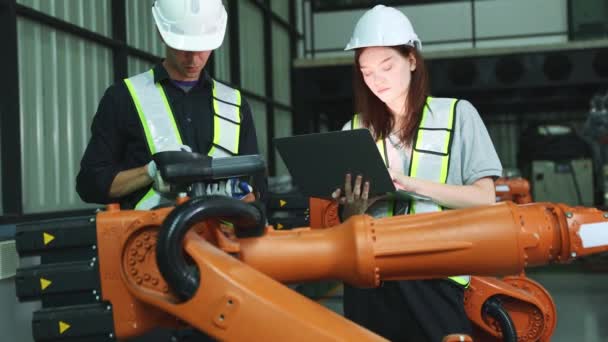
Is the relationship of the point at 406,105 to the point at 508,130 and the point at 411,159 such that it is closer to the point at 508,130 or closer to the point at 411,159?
the point at 411,159

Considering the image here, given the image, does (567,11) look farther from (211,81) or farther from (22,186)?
(211,81)

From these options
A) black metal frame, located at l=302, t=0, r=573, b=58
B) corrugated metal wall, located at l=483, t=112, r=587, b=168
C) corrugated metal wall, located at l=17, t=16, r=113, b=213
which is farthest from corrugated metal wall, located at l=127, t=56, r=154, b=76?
corrugated metal wall, located at l=483, t=112, r=587, b=168

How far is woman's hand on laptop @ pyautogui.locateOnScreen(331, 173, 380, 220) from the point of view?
1938 millimetres

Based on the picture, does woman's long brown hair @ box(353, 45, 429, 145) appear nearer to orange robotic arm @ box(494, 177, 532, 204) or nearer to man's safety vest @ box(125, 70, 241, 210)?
man's safety vest @ box(125, 70, 241, 210)

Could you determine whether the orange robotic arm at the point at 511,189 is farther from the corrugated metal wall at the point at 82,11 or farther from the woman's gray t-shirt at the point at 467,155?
the woman's gray t-shirt at the point at 467,155

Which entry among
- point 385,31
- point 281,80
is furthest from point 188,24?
point 281,80

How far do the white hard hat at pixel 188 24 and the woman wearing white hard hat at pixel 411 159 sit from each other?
431mm

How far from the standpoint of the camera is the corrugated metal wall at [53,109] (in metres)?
5.60

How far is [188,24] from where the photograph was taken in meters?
2.12

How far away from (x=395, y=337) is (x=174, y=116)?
0.96m

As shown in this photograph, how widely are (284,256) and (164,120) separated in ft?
3.87

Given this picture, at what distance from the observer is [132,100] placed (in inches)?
88.2

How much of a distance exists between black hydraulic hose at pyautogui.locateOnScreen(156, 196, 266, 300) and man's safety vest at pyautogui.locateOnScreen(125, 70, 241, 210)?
102cm

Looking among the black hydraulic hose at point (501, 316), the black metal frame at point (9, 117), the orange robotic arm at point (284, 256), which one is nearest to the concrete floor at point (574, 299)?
the black metal frame at point (9, 117)
